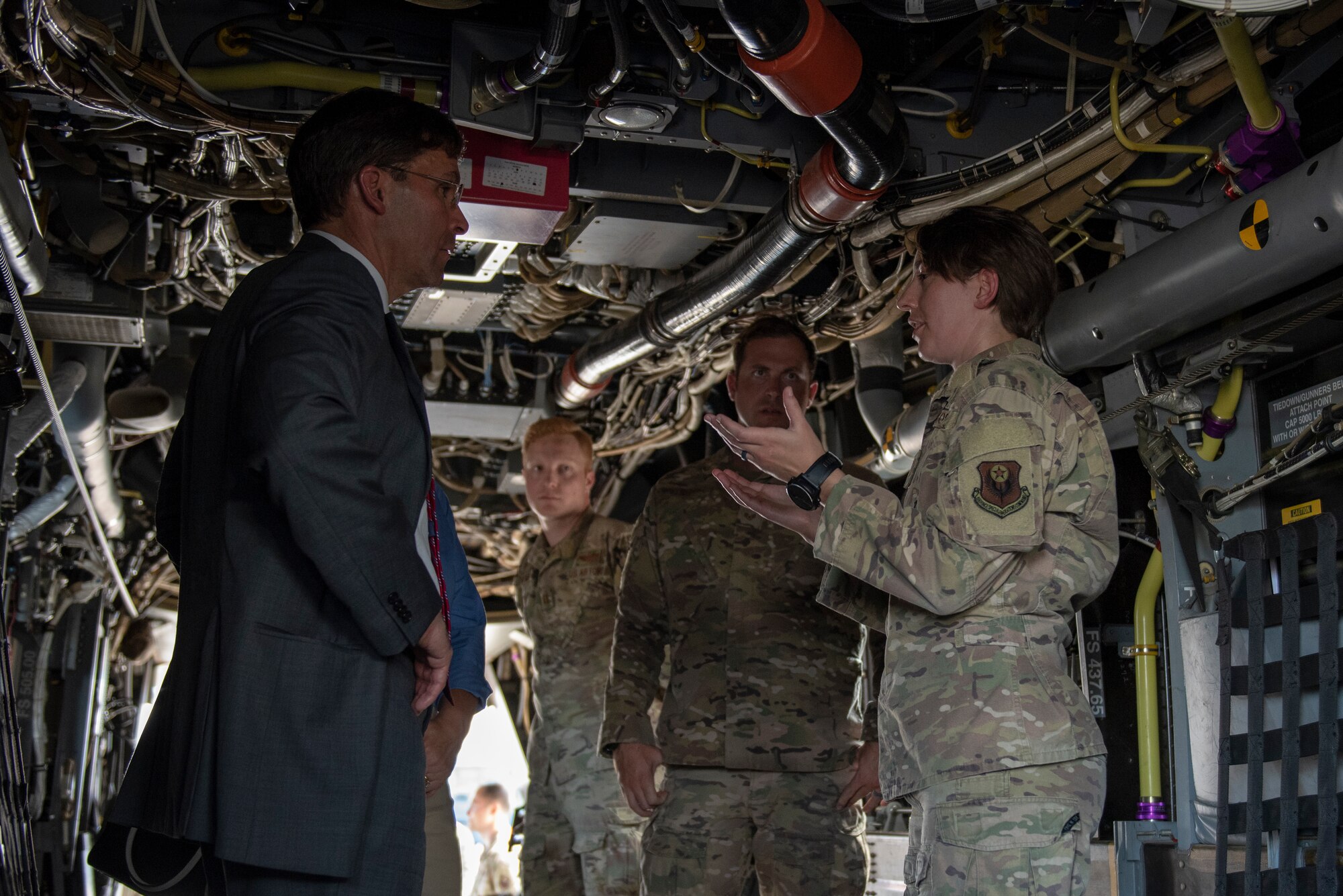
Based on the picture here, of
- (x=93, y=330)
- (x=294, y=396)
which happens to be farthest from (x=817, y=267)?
(x=294, y=396)

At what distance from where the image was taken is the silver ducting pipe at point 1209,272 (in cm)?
259

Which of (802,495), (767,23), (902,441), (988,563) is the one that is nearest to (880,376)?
(902,441)

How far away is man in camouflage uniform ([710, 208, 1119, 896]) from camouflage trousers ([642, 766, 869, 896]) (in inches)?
35.0

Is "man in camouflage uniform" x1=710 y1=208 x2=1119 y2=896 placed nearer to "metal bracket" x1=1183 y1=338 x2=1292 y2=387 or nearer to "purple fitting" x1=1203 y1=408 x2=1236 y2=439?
"metal bracket" x1=1183 y1=338 x2=1292 y2=387

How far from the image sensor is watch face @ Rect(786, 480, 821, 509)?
2.14 m

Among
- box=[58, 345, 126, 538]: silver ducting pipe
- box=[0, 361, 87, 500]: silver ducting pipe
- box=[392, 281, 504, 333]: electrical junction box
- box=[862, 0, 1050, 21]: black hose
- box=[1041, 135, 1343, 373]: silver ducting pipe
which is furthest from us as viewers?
box=[58, 345, 126, 538]: silver ducting pipe

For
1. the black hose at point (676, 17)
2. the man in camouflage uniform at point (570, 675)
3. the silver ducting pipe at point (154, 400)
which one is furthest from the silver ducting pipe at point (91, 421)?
the black hose at point (676, 17)

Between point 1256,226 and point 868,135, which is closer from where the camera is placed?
point 1256,226

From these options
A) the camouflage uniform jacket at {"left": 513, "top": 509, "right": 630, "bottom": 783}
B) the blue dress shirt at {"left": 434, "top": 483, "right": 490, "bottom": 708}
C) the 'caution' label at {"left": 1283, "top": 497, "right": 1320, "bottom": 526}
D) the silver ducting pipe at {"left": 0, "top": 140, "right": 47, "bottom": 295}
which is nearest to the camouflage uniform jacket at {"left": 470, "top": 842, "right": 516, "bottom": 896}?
the camouflage uniform jacket at {"left": 513, "top": 509, "right": 630, "bottom": 783}

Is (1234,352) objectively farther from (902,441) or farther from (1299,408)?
(902,441)

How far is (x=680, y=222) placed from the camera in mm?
4293

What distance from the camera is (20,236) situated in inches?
136

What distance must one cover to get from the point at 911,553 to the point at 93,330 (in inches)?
154

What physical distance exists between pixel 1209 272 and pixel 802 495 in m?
1.40
